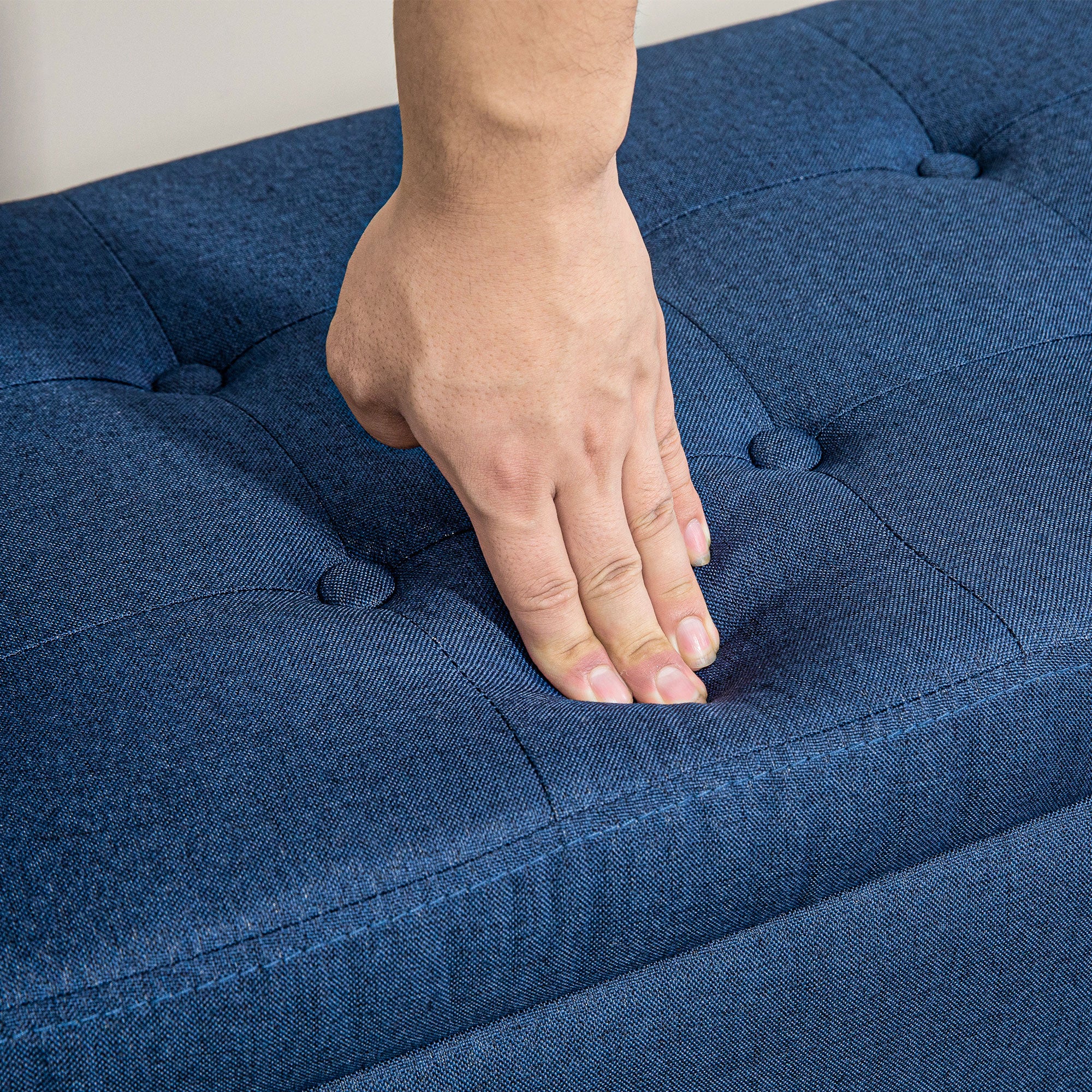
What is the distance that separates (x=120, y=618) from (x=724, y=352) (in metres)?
0.49

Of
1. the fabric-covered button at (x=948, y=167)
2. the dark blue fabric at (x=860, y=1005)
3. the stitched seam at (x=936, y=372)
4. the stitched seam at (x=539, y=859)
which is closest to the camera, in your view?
the stitched seam at (x=539, y=859)

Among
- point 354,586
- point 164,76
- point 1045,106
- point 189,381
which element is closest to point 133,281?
point 189,381

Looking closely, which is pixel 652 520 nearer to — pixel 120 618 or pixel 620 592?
pixel 620 592

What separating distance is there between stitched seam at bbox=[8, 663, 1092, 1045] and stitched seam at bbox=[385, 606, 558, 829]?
0.08 feet

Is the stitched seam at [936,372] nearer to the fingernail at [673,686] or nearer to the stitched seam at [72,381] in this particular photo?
the fingernail at [673,686]

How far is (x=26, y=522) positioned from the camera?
2.38 feet

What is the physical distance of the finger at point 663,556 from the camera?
0.72 m

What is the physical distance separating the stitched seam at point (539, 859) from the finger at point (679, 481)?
0.54 ft

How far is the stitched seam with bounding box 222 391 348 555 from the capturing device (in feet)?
2.58

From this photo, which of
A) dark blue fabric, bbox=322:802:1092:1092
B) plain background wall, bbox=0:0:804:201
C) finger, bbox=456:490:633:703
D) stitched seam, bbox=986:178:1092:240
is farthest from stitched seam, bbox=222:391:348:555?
plain background wall, bbox=0:0:804:201

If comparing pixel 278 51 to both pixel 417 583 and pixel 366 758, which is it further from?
pixel 366 758

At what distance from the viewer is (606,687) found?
2.32 ft

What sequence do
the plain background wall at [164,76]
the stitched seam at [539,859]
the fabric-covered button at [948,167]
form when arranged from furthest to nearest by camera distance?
the plain background wall at [164,76]
the fabric-covered button at [948,167]
the stitched seam at [539,859]

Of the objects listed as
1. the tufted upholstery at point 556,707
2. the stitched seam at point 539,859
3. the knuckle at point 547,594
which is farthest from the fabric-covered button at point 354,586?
the stitched seam at point 539,859
